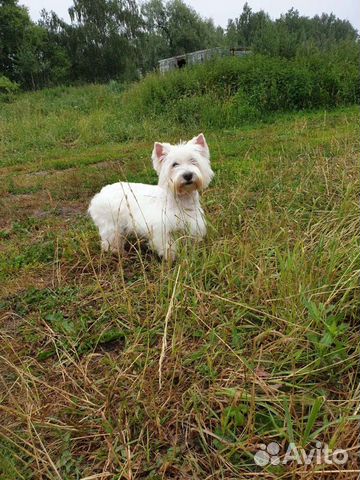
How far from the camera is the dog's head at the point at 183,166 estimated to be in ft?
12.4

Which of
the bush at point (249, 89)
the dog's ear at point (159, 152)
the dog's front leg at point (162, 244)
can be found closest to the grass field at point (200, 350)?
the dog's front leg at point (162, 244)

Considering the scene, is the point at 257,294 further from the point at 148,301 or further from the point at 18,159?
the point at 18,159

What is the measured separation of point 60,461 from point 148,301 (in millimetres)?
1297

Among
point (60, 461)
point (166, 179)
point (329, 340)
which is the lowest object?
point (60, 461)

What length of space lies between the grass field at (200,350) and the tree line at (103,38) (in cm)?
4212

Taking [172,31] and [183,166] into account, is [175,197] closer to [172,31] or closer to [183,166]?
[183,166]

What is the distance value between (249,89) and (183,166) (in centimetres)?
994

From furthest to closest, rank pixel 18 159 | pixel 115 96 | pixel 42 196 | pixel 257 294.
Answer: pixel 115 96 < pixel 18 159 < pixel 42 196 < pixel 257 294

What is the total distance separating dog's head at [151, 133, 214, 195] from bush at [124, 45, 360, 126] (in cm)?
755

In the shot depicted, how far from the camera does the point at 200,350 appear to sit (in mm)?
2555

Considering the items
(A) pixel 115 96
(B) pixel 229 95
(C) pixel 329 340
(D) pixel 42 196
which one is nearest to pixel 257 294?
(C) pixel 329 340

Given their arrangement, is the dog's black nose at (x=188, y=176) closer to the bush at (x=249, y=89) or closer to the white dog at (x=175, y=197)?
the white dog at (x=175, y=197)

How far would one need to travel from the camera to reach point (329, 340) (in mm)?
2221

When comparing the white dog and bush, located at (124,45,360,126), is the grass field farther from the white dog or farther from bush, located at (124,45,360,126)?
bush, located at (124,45,360,126)
